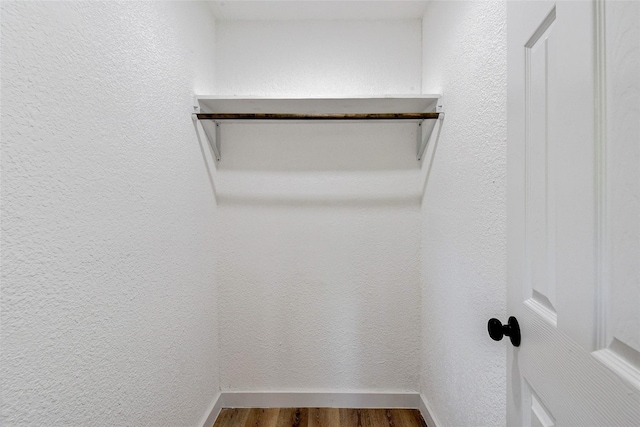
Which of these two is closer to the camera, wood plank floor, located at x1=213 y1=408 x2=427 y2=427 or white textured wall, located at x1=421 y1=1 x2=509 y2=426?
white textured wall, located at x1=421 y1=1 x2=509 y2=426

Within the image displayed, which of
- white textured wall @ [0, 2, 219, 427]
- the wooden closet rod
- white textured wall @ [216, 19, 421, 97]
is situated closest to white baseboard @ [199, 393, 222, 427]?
white textured wall @ [0, 2, 219, 427]

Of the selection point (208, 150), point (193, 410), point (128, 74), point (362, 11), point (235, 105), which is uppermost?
point (362, 11)

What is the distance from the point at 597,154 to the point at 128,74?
120 cm

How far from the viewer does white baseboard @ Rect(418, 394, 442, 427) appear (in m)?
1.43

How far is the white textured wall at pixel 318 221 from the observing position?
165cm

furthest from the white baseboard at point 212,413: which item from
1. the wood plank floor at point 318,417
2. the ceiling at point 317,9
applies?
the ceiling at point 317,9

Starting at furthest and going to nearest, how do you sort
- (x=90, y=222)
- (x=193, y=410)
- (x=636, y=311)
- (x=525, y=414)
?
(x=193, y=410)
(x=90, y=222)
(x=525, y=414)
(x=636, y=311)

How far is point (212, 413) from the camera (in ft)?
5.01

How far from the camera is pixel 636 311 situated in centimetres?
38

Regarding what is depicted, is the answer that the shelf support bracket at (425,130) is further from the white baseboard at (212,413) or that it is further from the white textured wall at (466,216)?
the white baseboard at (212,413)

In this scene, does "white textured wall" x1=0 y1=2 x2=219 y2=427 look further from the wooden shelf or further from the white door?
the white door

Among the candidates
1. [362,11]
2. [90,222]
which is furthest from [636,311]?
[362,11]

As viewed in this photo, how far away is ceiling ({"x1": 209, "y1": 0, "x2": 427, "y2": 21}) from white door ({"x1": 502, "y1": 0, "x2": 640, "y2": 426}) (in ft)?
3.45

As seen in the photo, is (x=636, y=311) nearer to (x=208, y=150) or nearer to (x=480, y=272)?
(x=480, y=272)
